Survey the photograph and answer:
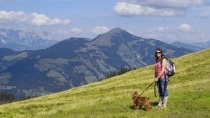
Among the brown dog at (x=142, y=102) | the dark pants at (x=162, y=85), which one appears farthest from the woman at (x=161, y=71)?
the brown dog at (x=142, y=102)

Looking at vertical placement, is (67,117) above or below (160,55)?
below

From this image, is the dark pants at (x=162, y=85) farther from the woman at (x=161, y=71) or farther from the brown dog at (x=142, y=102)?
the brown dog at (x=142, y=102)

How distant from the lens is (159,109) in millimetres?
23250

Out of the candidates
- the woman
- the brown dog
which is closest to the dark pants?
the woman

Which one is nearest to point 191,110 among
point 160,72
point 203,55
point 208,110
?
point 208,110

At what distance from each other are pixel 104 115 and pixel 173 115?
173 inches

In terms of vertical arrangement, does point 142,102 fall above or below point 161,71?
below

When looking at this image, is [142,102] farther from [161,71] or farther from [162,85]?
[161,71]

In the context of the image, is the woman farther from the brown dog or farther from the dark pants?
the brown dog

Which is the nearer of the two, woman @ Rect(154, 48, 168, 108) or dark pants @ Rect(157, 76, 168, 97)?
woman @ Rect(154, 48, 168, 108)

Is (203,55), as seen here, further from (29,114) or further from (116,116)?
(116,116)

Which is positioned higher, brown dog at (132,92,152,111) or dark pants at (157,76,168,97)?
dark pants at (157,76,168,97)

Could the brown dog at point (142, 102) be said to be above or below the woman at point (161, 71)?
below

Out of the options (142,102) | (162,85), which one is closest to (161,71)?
(162,85)
